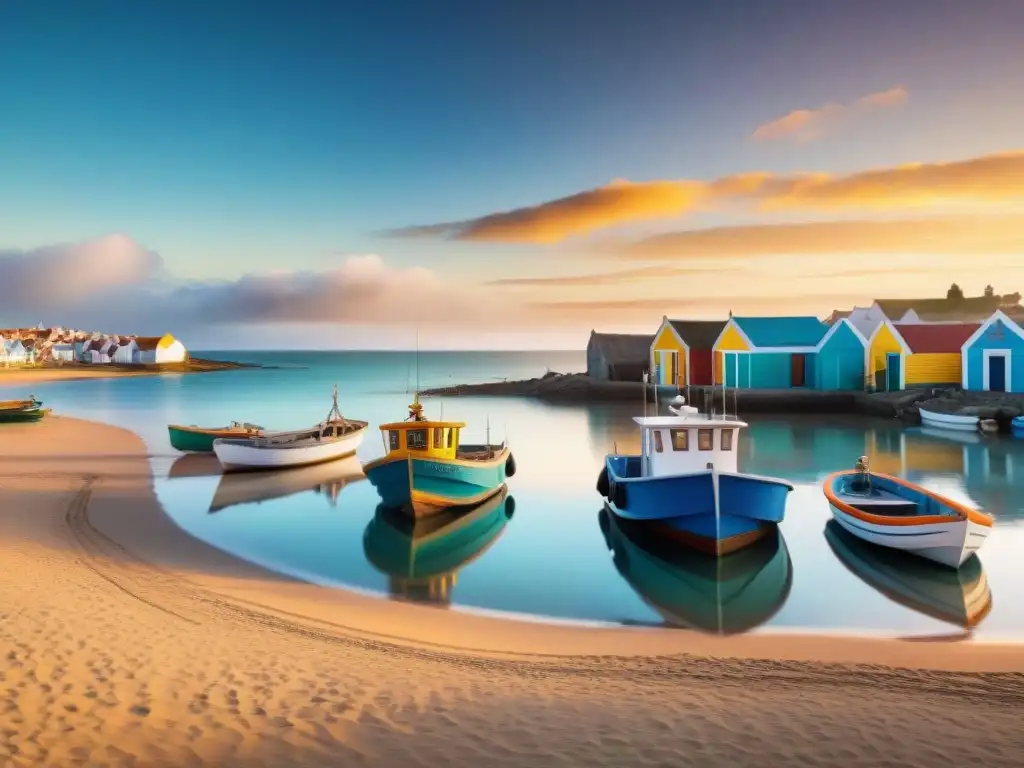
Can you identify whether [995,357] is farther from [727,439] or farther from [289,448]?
[289,448]

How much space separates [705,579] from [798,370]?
3372 centimetres

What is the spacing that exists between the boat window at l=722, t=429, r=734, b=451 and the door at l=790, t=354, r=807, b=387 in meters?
30.7

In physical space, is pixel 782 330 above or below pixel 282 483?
above

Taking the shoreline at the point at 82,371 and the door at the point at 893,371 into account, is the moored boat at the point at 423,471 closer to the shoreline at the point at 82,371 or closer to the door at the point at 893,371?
the door at the point at 893,371

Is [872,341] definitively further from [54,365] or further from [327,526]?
[54,365]

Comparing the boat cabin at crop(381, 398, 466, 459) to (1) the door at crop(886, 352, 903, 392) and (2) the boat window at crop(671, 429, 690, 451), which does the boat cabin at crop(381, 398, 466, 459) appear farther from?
(1) the door at crop(886, 352, 903, 392)

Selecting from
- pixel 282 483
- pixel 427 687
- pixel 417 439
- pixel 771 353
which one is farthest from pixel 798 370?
pixel 427 687

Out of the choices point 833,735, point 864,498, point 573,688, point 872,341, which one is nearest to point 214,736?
point 573,688

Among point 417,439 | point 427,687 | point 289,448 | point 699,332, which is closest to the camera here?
point 427,687

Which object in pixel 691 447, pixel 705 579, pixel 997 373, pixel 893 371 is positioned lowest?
pixel 705 579

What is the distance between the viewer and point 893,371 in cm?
4094

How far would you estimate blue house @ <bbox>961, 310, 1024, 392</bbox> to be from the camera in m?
35.6

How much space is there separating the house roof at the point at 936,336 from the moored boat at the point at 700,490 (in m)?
30.0

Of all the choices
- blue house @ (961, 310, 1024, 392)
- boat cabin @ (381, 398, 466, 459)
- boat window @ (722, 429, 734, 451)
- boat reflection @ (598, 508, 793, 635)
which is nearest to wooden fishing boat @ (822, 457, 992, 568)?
boat reflection @ (598, 508, 793, 635)
